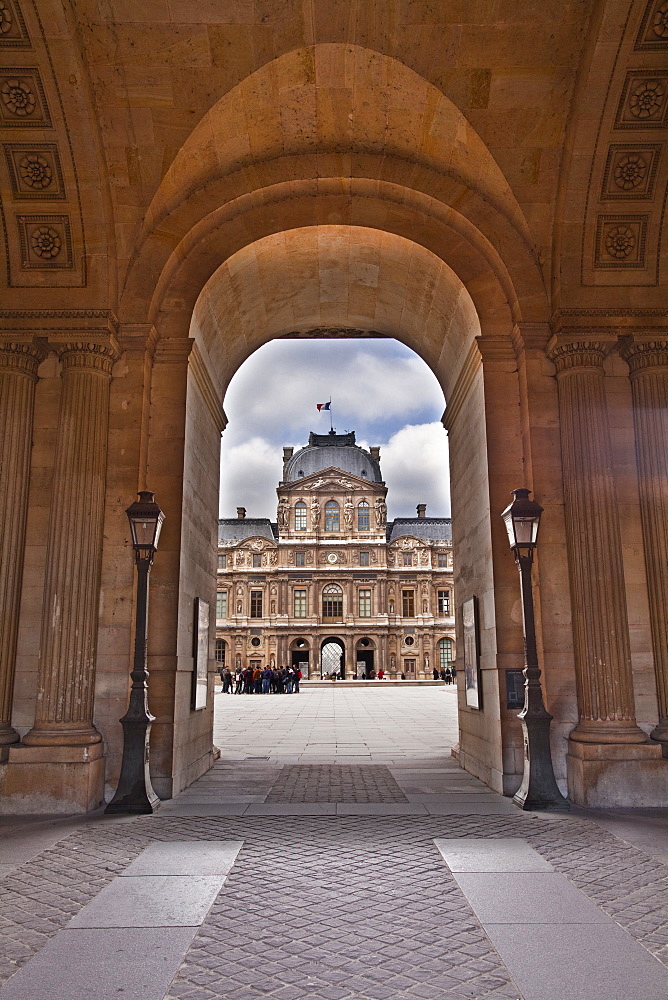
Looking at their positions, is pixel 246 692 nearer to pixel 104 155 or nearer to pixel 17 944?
pixel 104 155

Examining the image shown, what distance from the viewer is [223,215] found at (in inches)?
407

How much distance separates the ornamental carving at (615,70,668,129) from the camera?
28.8ft

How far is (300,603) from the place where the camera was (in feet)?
247

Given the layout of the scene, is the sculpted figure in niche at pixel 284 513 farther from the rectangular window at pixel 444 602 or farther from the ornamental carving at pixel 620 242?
the ornamental carving at pixel 620 242

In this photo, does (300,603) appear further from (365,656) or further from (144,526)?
(144,526)

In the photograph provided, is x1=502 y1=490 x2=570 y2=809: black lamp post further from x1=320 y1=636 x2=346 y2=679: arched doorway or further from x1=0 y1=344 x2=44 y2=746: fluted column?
Result: x1=320 y1=636 x2=346 y2=679: arched doorway

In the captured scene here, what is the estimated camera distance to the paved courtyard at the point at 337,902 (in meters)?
3.83

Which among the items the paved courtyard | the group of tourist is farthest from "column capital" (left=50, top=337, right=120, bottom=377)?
the group of tourist

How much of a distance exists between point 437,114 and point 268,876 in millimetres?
8746

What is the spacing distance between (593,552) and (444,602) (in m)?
69.1

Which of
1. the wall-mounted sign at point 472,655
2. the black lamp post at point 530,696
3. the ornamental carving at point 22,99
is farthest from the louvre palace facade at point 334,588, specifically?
the ornamental carving at point 22,99

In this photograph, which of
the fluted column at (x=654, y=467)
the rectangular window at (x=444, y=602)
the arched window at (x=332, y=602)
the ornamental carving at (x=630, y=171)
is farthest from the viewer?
the rectangular window at (x=444, y=602)

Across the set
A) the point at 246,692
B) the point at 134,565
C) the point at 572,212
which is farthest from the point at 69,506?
the point at 246,692

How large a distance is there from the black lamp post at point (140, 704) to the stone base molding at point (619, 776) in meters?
4.61
